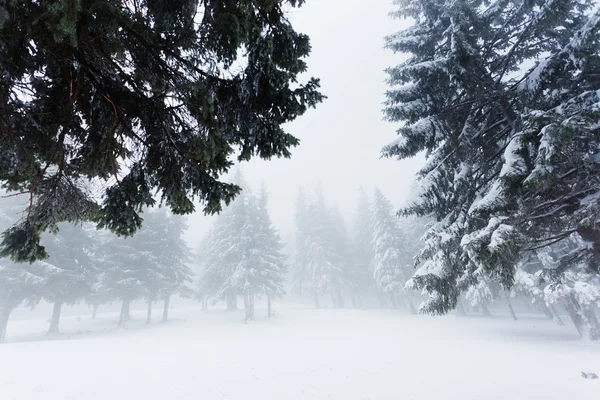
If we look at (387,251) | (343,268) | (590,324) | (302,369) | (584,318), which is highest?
(387,251)

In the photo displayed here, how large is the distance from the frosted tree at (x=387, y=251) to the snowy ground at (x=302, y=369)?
1686cm

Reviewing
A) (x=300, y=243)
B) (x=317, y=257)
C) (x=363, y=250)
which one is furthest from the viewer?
(x=363, y=250)

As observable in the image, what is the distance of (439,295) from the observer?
7.30 metres

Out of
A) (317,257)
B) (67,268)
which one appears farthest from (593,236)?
(317,257)

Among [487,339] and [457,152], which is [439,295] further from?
[487,339]

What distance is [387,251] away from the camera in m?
35.3

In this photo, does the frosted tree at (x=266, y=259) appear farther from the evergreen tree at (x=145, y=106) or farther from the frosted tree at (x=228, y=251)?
the evergreen tree at (x=145, y=106)

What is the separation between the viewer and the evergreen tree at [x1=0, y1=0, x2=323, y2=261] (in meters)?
2.83

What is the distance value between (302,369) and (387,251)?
2566 centimetres

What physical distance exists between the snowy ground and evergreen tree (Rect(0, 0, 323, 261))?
327 inches

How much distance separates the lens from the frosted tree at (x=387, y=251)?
34969 mm

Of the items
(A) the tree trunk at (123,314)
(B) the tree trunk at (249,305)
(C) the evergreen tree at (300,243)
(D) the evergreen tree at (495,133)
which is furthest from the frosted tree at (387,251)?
(D) the evergreen tree at (495,133)

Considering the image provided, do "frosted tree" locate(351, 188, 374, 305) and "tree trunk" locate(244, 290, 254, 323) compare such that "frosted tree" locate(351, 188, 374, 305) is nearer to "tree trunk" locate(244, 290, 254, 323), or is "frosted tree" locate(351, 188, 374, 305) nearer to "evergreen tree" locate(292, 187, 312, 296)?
"evergreen tree" locate(292, 187, 312, 296)

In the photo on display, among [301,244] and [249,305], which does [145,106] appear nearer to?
[249,305]
